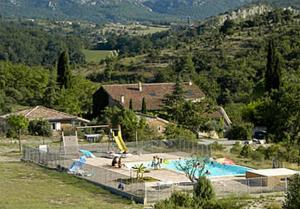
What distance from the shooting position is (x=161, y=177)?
100ft

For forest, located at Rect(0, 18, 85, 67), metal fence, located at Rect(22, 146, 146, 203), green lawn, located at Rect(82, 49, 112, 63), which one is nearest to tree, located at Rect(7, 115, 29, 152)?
metal fence, located at Rect(22, 146, 146, 203)

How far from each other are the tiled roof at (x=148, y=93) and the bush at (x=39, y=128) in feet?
30.0

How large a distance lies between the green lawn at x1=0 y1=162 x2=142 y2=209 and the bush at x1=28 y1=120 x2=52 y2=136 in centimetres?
1554

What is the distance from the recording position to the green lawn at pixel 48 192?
24156 mm

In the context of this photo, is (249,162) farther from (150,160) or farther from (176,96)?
(176,96)

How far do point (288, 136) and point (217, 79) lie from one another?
3122cm

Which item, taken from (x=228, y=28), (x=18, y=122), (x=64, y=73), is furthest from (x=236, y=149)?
(x=228, y=28)

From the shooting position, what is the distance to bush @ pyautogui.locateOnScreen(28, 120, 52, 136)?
157 feet

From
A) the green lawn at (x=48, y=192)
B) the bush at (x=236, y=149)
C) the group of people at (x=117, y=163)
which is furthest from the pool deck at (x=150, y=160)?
the bush at (x=236, y=149)

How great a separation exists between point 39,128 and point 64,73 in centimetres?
1694

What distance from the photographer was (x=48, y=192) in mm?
26500

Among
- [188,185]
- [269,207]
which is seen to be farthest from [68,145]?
[269,207]

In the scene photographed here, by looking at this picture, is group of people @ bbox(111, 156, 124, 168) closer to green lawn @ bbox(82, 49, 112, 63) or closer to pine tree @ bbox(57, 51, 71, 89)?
pine tree @ bbox(57, 51, 71, 89)

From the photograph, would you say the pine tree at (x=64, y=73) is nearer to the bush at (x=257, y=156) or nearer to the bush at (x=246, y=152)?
the bush at (x=246, y=152)
